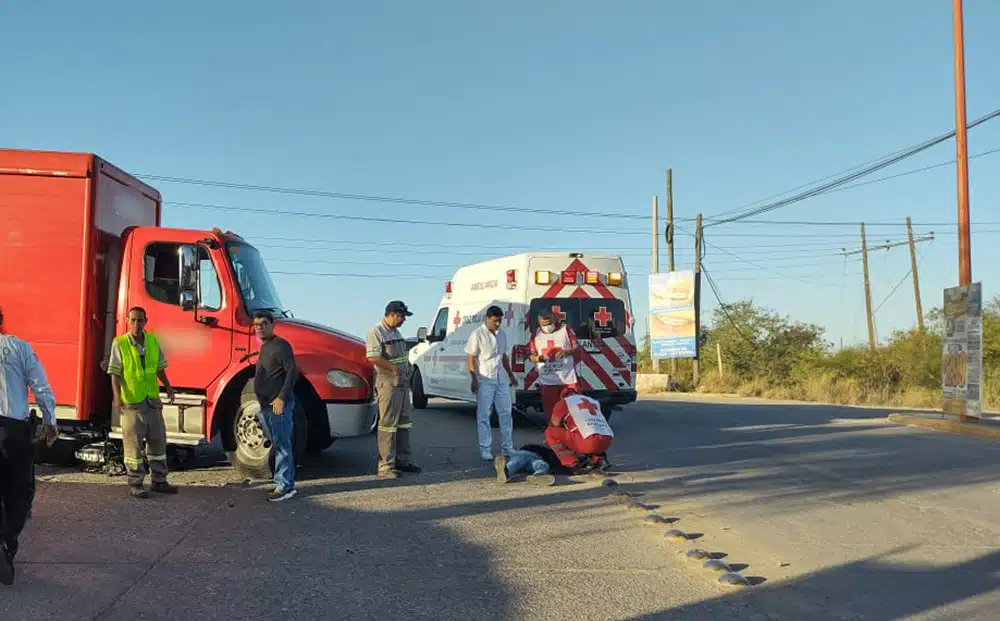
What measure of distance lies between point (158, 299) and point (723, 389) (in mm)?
26304

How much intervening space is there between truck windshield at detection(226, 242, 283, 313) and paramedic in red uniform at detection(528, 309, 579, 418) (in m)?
3.15

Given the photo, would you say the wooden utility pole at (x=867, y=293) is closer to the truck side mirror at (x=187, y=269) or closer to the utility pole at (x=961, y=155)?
the utility pole at (x=961, y=155)

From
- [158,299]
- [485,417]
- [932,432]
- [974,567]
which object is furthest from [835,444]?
[158,299]

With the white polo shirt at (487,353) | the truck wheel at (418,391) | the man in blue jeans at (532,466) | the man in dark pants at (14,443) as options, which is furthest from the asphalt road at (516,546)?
the truck wheel at (418,391)

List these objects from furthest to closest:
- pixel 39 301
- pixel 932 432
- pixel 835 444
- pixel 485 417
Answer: pixel 932 432 < pixel 835 444 < pixel 485 417 < pixel 39 301

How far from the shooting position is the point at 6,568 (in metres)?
4.73

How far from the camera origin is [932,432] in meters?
14.0

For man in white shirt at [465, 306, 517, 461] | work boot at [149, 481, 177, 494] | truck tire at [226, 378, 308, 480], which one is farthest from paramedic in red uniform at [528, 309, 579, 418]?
work boot at [149, 481, 177, 494]

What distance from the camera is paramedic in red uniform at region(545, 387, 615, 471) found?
345 inches

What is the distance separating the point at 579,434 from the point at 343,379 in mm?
2583

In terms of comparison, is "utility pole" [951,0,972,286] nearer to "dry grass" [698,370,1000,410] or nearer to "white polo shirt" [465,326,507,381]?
"dry grass" [698,370,1000,410]

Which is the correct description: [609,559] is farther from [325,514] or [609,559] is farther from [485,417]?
[485,417]

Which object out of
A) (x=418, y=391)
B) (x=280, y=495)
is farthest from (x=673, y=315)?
(x=280, y=495)

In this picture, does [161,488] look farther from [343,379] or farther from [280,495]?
[343,379]
